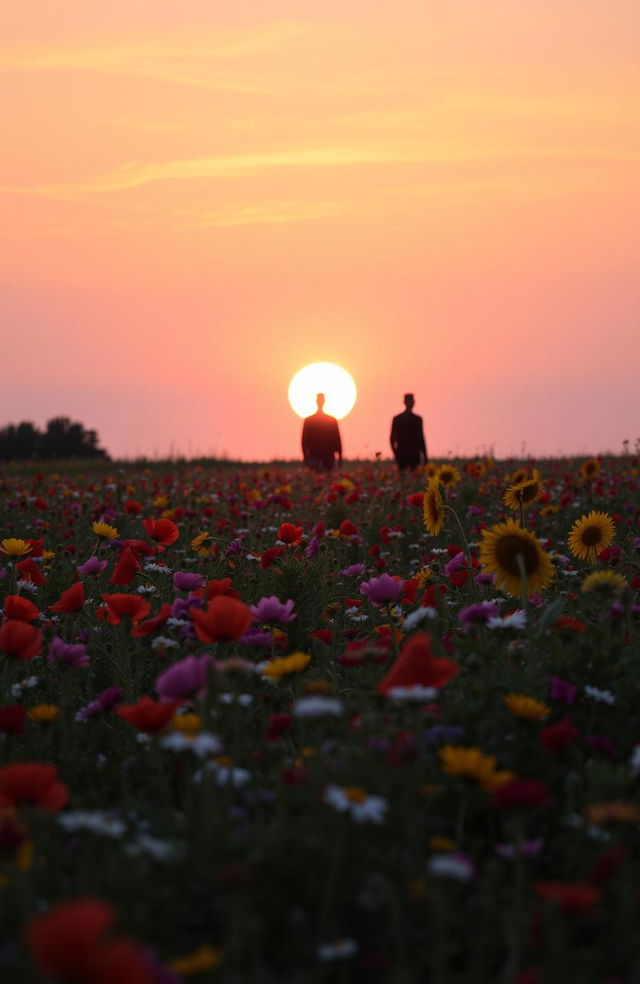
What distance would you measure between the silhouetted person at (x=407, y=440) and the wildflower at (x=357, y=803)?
1705cm

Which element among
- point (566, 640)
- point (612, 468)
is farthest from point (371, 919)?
point (612, 468)

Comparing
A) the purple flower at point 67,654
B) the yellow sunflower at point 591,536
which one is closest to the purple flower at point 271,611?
the purple flower at point 67,654

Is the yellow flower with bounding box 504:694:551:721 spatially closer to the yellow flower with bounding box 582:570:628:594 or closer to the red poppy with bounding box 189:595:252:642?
the red poppy with bounding box 189:595:252:642

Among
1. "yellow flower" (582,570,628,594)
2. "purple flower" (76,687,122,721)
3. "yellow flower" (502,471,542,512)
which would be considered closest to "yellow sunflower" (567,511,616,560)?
"yellow flower" (502,471,542,512)

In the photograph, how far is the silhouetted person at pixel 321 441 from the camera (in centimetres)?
2011

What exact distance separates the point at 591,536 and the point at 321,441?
14094 mm

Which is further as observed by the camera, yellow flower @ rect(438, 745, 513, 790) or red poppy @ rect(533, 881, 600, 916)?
yellow flower @ rect(438, 745, 513, 790)

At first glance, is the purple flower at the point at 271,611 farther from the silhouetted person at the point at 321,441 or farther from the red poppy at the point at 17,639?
the silhouetted person at the point at 321,441

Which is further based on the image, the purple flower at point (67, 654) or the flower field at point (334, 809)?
the purple flower at point (67, 654)

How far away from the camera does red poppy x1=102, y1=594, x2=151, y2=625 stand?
4012 mm

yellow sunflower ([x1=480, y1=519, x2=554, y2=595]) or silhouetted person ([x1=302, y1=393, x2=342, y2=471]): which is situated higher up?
silhouetted person ([x1=302, y1=393, x2=342, y2=471])

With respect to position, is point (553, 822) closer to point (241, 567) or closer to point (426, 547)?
point (241, 567)

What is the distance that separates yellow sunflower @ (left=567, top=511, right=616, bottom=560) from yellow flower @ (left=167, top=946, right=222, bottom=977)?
14.7 feet

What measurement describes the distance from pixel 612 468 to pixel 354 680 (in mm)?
12215
